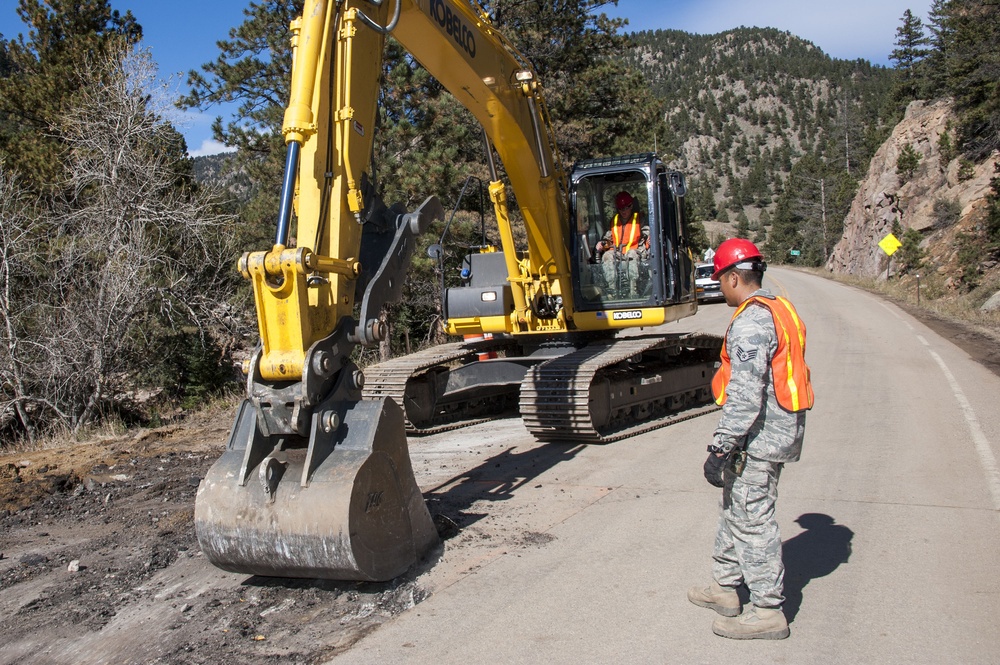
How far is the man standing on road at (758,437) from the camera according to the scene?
3.99m

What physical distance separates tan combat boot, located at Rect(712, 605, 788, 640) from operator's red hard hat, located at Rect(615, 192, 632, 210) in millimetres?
6583

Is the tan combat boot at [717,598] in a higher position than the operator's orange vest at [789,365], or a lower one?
lower

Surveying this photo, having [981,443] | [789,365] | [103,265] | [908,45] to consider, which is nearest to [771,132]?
[908,45]

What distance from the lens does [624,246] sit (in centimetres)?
991

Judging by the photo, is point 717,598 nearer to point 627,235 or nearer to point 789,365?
point 789,365

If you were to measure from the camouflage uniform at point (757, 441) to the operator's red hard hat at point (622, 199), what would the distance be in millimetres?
6028

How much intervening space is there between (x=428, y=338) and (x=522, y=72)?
11.7 meters

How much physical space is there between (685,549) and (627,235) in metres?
5.33

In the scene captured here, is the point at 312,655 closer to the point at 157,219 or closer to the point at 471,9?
the point at 471,9

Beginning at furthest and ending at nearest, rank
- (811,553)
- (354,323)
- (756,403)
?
(354,323) → (811,553) → (756,403)

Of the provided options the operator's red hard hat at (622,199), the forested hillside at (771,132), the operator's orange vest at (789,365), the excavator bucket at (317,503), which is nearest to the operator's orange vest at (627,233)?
the operator's red hard hat at (622,199)

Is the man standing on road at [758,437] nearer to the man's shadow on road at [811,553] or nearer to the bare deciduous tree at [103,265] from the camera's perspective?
the man's shadow on road at [811,553]

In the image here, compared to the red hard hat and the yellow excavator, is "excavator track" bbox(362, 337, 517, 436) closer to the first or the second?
the yellow excavator

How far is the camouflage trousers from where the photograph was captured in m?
4.05
